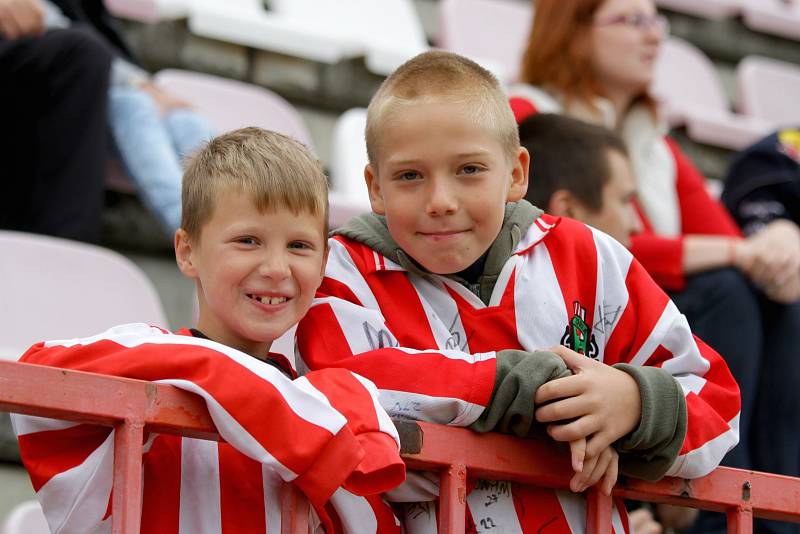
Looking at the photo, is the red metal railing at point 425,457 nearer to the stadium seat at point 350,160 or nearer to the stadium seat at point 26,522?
the stadium seat at point 26,522

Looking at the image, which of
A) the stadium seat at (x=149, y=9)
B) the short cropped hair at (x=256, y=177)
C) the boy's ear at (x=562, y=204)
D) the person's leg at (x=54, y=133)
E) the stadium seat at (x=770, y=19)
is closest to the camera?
the short cropped hair at (x=256, y=177)

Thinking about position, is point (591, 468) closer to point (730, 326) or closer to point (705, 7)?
point (730, 326)

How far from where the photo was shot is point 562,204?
2.45 meters

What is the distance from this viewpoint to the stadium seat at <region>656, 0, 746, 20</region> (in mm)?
5131

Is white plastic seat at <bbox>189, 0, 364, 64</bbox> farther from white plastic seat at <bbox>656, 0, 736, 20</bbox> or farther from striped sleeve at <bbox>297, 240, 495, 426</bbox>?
striped sleeve at <bbox>297, 240, 495, 426</bbox>

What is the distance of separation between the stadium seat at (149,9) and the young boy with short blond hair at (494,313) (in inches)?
76.8

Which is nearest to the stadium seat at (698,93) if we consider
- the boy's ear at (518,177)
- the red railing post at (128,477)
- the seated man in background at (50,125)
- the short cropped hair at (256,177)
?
the seated man in background at (50,125)

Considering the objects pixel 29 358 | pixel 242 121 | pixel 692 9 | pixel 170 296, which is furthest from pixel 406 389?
pixel 692 9

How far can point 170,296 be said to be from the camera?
3.21 metres

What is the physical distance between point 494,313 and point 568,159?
2.40 feet

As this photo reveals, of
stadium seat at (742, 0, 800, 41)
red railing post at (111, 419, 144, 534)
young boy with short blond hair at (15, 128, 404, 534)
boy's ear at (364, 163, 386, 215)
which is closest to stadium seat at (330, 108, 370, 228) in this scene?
boy's ear at (364, 163, 386, 215)

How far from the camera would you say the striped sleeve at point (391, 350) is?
5.29ft

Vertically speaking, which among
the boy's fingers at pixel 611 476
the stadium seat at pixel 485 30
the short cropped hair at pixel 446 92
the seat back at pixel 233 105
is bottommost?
the boy's fingers at pixel 611 476

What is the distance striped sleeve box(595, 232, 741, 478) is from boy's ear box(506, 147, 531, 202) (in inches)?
4.5
